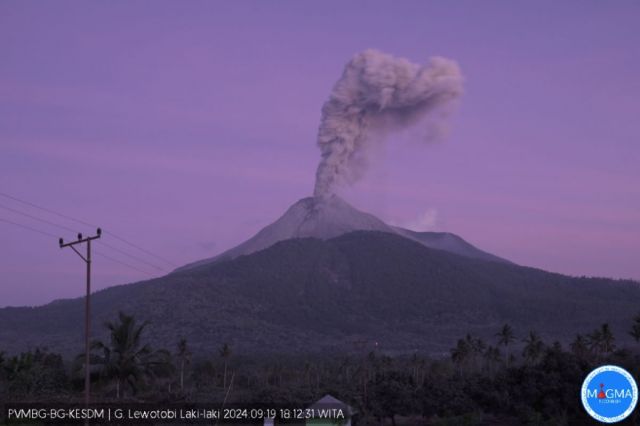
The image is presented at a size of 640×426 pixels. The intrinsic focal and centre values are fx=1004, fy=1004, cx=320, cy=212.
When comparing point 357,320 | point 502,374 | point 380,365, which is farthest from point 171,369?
point 357,320

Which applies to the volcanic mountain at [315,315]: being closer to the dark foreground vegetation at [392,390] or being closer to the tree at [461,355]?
the tree at [461,355]

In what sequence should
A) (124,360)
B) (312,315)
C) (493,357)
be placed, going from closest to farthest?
1. (124,360)
2. (493,357)
3. (312,315)

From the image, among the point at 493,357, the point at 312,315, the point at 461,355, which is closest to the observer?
the point at 461,355

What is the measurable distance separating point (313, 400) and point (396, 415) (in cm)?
689

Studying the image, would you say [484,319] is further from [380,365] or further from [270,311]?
[380,365]

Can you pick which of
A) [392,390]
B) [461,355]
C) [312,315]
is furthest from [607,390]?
[312,315]

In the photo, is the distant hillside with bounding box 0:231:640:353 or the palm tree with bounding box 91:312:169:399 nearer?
the palm tree with bounding box 91:312:169:399

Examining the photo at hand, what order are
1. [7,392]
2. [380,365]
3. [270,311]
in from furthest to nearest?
[270,311] < [380,365] < [7,392]

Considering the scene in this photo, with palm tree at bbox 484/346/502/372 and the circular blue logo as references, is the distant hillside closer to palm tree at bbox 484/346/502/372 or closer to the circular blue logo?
palm tree at bbox 484/346/502/372

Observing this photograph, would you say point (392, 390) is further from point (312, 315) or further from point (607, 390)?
point (312, 315)

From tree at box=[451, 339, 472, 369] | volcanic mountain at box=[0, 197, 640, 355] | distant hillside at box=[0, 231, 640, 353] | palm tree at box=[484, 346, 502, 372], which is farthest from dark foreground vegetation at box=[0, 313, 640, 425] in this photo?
distant hillside at box=[0, 231, 640, 353]

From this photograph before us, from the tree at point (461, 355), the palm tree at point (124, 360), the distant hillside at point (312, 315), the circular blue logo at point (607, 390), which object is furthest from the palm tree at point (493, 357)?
the circular blue logo at point (607, 390)

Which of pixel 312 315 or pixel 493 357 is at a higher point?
pixel 312 315

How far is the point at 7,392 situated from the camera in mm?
43875
